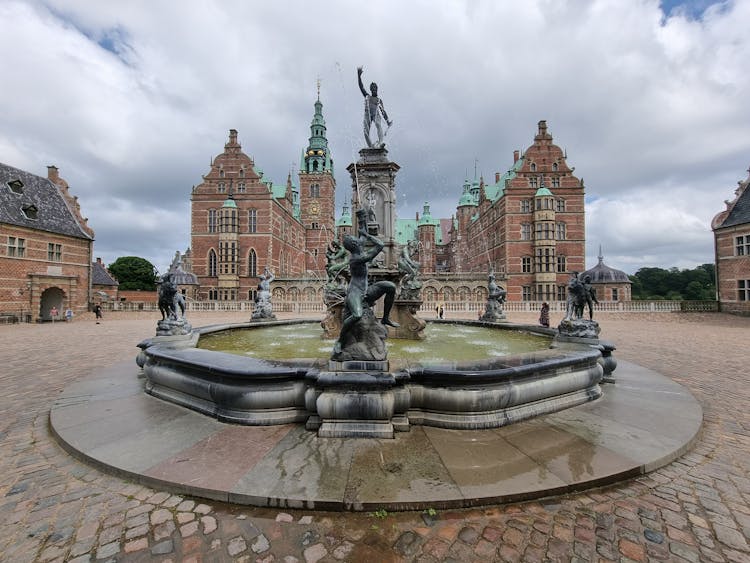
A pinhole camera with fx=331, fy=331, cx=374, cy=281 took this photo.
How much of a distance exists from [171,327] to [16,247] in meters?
29.0

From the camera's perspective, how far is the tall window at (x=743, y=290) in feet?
88.0

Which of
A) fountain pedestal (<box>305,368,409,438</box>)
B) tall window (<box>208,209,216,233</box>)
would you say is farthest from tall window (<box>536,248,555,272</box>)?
fountain pedestal (<box>305,368,409,438</box>)

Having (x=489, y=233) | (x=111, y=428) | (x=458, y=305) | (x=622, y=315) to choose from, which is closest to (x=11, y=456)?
(x=111, y=428)

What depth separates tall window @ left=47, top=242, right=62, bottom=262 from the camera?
27297 mm

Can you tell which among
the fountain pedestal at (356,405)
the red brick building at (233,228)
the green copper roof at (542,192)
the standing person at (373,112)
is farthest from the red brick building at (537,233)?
the fountain pedestal at (356,405)

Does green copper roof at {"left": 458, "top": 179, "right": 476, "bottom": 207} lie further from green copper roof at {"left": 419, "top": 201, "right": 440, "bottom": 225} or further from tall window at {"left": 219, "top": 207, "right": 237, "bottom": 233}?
tall window at {"left": 219, "top": 207, "right": 237, "bottom": 233}

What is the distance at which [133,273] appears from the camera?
212ft

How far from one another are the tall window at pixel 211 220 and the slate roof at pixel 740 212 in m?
53.6

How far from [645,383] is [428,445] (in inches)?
202

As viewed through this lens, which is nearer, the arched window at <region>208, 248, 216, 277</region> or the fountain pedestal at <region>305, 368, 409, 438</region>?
the fountain pedestal at <region>305, 368, 409, 438</region>

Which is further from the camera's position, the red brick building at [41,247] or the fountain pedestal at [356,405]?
the red brick building at [41,247]

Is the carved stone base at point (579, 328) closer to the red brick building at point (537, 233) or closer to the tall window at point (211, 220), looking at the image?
the red brick building at point (537, 233)

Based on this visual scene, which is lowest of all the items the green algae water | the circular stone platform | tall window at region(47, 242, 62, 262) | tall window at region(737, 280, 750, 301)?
the circular stone platform

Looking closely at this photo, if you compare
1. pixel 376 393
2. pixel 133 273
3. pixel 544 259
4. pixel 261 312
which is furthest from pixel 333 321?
pixel 133 273
